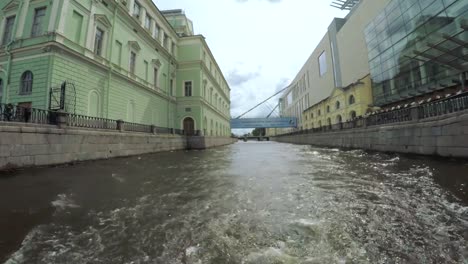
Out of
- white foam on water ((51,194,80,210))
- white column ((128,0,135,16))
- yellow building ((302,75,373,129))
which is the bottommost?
white foam on water ((51,194,80,210))

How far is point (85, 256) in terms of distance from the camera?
2398 mm

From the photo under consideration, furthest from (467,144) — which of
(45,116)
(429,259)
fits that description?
(45,116)

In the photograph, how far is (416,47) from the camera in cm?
1989

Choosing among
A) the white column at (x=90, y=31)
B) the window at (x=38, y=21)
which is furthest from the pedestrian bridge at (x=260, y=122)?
the window at (x=38, y=21)

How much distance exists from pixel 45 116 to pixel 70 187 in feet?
19.9

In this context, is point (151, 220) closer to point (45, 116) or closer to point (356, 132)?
point (45, 116)

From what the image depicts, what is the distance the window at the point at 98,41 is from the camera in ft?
52.8

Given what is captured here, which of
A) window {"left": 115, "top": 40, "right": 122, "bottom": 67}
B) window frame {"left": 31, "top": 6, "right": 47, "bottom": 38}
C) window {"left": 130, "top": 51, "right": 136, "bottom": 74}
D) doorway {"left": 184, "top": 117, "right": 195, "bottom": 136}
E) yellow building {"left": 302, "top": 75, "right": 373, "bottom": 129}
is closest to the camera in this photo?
window frame {"left": 31, "top": 6, "right": 47, "bottom": 38}

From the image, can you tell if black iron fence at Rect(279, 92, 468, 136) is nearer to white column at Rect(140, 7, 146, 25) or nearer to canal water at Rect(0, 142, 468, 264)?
canal water at Rect(0, 142, 468, 264)

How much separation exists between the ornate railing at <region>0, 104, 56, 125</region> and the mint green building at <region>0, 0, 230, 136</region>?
392cm

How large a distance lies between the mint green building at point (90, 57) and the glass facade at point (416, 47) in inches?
952

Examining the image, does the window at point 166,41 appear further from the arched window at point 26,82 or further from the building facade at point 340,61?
the building facade at point 340,61

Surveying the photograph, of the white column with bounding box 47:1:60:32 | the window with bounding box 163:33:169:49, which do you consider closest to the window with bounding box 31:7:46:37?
the white column with bounding box 47:1:60:32

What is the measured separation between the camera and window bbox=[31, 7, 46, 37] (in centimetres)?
1391
